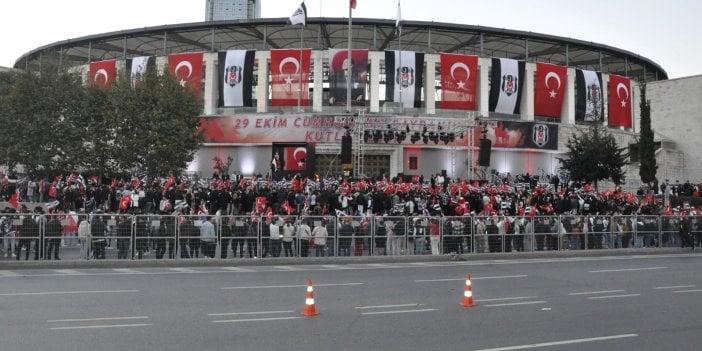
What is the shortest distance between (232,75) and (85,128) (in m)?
14.6

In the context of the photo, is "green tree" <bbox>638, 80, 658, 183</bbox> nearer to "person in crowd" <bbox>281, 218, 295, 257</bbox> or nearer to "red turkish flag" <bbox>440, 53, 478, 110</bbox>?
"red turkish flag" <bbox>440, 53, 478, 110</bbox>

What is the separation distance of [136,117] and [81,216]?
56.5ft

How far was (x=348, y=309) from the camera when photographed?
11.1 meters

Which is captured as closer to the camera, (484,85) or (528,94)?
(484,85)

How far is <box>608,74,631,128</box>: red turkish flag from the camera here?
54469 millimetres

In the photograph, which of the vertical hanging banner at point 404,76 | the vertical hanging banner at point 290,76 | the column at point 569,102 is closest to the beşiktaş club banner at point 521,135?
the column at point 569,102

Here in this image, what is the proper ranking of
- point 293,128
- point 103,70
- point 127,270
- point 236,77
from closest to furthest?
point 127,270, point 293,128, point 236,77, point 103,70

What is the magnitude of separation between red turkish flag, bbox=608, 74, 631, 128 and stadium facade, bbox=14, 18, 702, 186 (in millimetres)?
105

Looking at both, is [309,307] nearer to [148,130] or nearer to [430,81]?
[148,130]

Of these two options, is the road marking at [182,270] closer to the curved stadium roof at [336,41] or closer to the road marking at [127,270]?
the road marking at [127,270]

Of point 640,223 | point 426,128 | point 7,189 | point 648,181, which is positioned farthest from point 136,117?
point 648,181

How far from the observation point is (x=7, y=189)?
2886 centimetres

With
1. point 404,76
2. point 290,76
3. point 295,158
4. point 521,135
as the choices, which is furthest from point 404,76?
point 295,158

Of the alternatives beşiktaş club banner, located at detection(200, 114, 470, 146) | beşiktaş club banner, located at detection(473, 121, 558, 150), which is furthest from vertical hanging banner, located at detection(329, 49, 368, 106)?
beşiktaş club banner, located at detection(473, 121, 558, 150)
